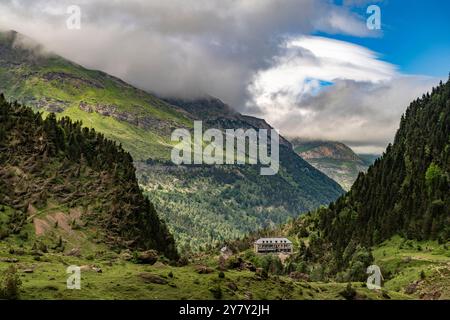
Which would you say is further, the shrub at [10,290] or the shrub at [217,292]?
the shrub at [217,292]

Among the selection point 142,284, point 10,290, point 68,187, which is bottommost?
point 142,284

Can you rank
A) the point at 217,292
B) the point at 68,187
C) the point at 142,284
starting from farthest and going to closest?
the point at 68,187 → the point at 217,292 → the point at 142,284

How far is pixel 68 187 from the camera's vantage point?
162 m

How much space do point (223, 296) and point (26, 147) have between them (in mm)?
103879

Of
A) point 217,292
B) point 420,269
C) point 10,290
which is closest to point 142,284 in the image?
point 217,292

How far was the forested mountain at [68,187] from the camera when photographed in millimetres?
146250

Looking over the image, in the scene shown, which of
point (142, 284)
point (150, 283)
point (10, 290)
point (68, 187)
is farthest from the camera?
point (68, 187)

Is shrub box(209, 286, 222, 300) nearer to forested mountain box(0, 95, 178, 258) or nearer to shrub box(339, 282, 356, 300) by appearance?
shrub box(339, 282, 356, 300)

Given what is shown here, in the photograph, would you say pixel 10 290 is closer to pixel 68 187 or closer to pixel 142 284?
pixel 142 284

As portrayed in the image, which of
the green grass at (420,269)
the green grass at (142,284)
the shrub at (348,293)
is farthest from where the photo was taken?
the green grass at (420,269)

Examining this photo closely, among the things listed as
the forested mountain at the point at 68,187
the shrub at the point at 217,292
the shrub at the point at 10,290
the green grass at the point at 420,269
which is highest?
the forested mountain at the point at 68,187

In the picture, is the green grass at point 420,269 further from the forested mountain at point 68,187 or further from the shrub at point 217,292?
the forested mountain at point 68,187

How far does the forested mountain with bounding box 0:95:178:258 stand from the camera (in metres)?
146

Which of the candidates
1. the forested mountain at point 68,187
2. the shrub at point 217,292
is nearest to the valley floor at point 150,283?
the shrub at point 217,292
